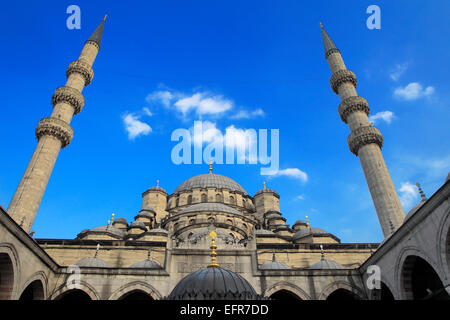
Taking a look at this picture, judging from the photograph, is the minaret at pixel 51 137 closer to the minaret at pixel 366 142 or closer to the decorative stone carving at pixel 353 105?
the decorative stone carving at pixel 353 105

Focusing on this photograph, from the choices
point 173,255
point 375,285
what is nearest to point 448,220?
point 375,285

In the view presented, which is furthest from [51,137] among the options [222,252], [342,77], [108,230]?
[342,77]

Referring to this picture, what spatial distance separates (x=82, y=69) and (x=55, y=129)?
6.80 m

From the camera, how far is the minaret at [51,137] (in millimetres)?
19672

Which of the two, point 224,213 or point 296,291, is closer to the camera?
point 296,291

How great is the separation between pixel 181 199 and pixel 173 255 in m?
21.8

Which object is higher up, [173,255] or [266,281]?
[173,255]

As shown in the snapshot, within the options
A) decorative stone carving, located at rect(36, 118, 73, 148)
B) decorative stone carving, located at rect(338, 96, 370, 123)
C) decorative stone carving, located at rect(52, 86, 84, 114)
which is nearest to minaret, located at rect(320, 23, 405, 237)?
decorative stone carving, located at rect(338, 96, 370, 123)

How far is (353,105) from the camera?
2689 centimetres

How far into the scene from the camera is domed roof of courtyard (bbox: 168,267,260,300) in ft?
22.5

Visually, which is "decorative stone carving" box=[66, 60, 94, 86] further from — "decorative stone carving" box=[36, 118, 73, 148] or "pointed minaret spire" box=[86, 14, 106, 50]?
"decorative stone carving" box=[36, 118, 73, 148]

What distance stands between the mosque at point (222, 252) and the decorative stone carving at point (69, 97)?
0.26ft
